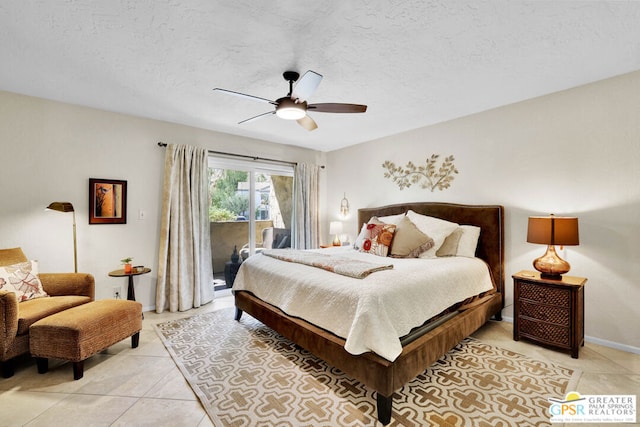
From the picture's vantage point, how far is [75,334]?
212 cm

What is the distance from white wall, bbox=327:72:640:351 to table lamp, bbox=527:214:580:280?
1.29 ft

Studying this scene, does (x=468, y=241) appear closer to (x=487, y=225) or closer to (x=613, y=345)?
(x=487, y=225)

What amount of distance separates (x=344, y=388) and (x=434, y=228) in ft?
7.02

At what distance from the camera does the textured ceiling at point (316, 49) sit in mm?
1766

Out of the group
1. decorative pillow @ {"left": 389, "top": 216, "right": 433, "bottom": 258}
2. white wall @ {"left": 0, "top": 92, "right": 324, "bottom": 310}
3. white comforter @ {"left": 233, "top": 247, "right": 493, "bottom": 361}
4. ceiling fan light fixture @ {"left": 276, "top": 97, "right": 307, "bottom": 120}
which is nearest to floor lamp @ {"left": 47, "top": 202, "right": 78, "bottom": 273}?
white wall @ {"left": 0, "top": 92, "right": 324, "bottom": 310}

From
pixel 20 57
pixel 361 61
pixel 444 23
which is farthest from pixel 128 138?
pixel 444 23

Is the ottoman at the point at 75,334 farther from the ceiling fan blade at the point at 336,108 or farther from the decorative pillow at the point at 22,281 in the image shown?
the ceiling fan blade at the point at 336,108

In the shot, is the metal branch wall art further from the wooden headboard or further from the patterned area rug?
the patterned area rug

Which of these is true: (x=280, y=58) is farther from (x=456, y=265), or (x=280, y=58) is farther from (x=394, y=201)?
(x=394, y=201)

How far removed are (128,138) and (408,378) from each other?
13.2 feet

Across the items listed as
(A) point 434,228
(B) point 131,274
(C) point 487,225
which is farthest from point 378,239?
(B) point 131,274

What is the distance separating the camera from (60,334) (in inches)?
84.0

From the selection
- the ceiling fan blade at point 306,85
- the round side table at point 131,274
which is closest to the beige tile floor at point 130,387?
the round side table at point 131,274

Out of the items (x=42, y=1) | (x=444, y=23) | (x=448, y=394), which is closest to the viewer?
(x=42, y=1)
